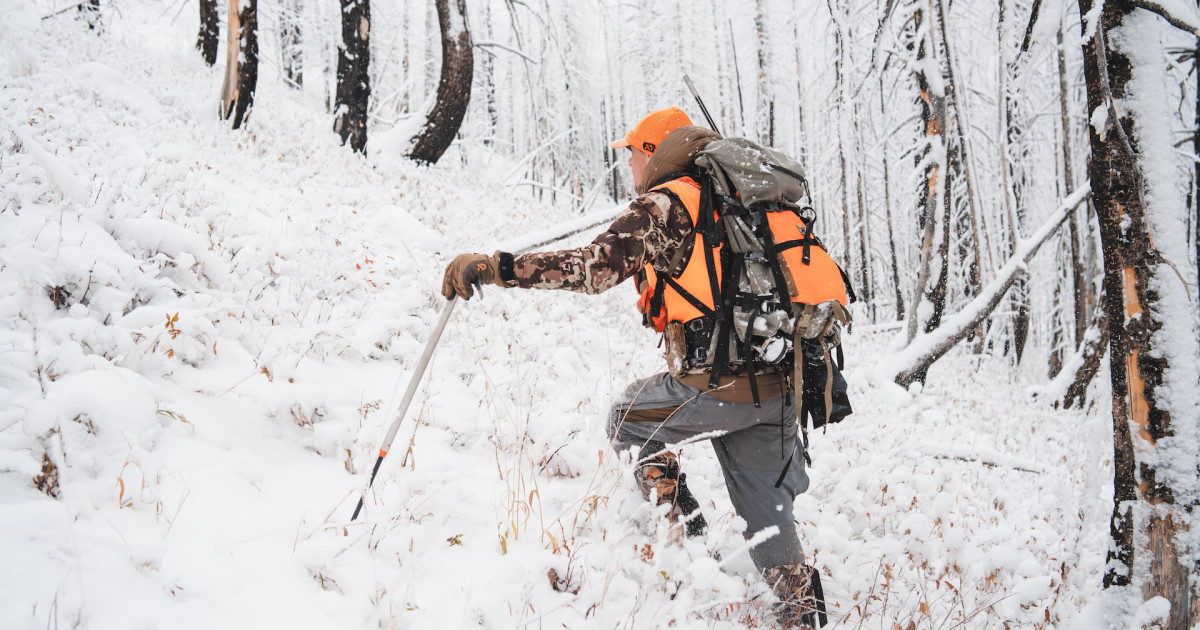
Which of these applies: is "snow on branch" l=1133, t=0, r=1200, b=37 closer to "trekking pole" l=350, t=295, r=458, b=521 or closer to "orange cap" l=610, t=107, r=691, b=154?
"orange cap" l=610, t=107, r=691, b=154

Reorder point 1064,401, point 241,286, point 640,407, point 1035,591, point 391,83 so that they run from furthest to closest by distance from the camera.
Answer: point 391,83
point 1064,401
point 241,286
point 640,407
point 1035,591

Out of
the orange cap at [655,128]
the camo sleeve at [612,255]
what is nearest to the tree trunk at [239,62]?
the orange cap at [655,128]

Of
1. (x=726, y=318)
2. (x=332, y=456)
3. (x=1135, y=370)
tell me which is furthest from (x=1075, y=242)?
(x=332, y=456)

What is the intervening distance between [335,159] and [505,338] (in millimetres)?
3937

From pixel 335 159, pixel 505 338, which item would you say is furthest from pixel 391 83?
pixel 505 338

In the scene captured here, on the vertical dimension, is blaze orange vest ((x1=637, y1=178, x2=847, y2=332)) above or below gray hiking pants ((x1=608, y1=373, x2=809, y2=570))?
above

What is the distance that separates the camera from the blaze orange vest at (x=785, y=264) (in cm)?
229

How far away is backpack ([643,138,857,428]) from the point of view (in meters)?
2.28

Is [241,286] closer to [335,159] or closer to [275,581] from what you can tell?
[275,581]

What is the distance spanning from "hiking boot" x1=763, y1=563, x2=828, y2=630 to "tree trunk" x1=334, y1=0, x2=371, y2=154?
754cm

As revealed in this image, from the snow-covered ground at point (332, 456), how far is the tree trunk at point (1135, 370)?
456mm

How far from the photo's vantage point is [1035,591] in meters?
2.50

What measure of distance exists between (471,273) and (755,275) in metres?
1.20

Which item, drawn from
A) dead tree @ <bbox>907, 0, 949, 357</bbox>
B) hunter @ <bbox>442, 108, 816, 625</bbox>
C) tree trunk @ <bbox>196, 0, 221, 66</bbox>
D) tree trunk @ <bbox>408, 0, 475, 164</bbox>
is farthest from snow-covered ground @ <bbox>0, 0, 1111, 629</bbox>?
tree trunk @ <bbox>196, 0, 221, 66</bbox>
